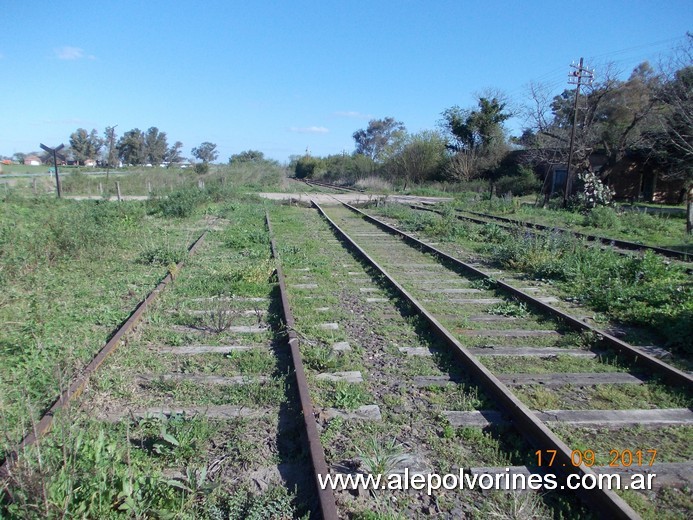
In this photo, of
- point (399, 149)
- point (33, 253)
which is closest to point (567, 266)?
point (33, 253)

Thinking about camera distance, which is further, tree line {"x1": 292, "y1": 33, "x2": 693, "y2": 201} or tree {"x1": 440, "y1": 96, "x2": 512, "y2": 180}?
tree {"x1": 440, "y1": 96, "x2": 512, "y2": 180}

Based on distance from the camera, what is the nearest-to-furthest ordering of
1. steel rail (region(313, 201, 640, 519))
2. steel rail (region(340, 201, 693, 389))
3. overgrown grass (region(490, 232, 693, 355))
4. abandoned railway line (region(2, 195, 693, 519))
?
1. steel rail (region(313, 201, 640, 519))
2. abandoned railway line (region(2, 195, 693, 519))
3. steel rail (region(340, 201, 693, 389))
4. overgrown grass (region(490, 232, 693, 355))

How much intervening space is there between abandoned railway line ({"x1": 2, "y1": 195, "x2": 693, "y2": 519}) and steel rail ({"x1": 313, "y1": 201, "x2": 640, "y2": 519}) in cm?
1

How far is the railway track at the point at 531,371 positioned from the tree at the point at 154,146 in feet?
278

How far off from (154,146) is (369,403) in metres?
90.7

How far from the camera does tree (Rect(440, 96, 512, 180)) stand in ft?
149

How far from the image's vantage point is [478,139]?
47.5 meters

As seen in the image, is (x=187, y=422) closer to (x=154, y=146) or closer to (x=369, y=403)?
(x=369, y=403)

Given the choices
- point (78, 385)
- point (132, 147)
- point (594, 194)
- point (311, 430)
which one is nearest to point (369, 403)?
point (311, 430)

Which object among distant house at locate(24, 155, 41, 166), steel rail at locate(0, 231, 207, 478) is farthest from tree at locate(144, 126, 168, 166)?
steel rail at locate(0, 231, 207, 478)

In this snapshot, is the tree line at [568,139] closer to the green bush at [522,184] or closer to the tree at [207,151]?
the green bush at [522,184]

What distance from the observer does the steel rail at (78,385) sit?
303cm

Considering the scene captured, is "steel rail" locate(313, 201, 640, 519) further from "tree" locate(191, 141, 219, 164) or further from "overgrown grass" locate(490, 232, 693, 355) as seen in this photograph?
"tree" locate(191, 141, 219, 164)

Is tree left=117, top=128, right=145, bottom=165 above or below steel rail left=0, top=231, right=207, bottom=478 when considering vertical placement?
above
